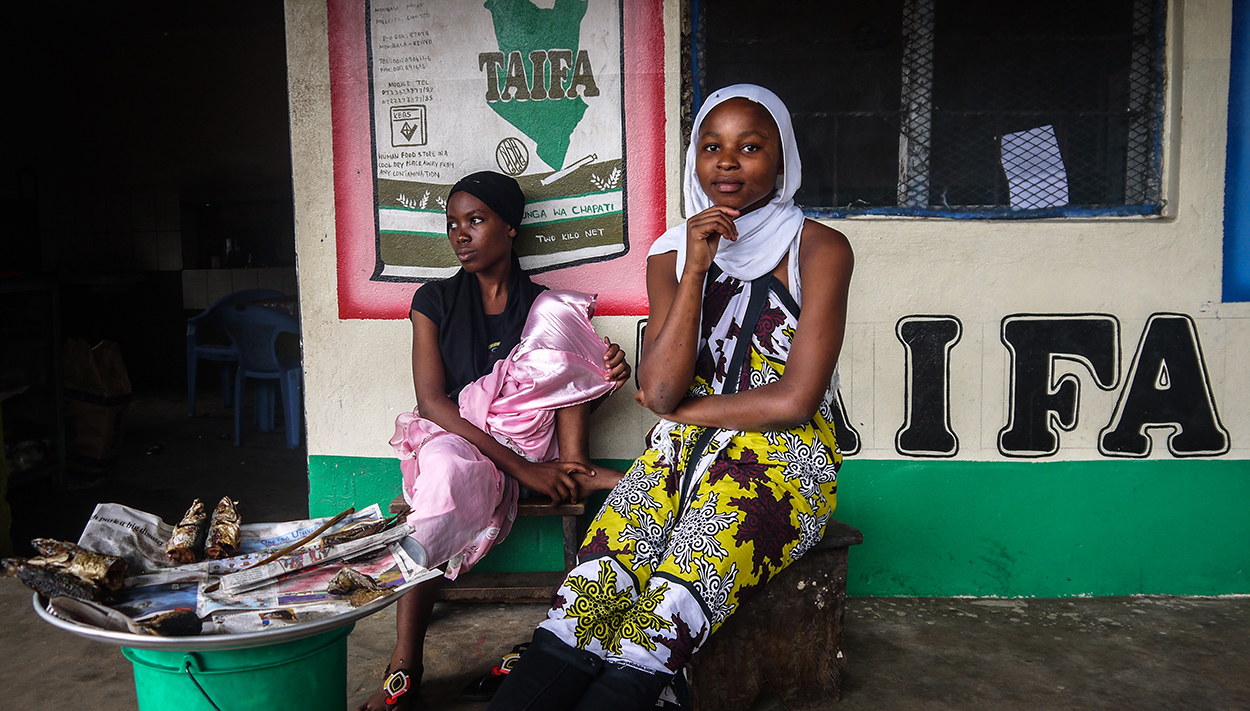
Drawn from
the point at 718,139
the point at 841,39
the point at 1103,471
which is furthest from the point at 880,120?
the point at 1103,471

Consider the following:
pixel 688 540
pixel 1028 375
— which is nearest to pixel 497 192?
pixel 688 540

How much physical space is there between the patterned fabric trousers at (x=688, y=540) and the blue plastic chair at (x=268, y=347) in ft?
12.6

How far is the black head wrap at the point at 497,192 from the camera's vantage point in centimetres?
262

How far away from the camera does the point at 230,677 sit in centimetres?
156

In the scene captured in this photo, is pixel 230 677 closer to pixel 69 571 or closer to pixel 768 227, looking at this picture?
pixel 69 571

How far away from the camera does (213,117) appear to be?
27.5 ft

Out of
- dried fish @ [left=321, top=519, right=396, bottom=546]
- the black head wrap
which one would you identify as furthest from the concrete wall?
dried fish @ [left=321, top=519, right=396, bottom=546]

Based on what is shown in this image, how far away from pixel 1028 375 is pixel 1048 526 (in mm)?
563

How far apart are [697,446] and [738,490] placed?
207 mm

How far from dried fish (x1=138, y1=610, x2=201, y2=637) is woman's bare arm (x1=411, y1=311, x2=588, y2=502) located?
42.2 inches

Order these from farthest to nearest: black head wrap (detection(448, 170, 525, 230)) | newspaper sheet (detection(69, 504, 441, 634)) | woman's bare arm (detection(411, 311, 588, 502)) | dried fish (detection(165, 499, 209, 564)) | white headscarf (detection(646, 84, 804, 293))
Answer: black head wrap (detection(448, 170, 525, 230)) → woman's bare arm (detection(411, 311, 588, 502)) → white headscarf (detection(646, 84, 804, 293)) → dried fish (detection(165, 499, 209, 564)) → newspaper sheet (detection(69, 504, 441, 634))

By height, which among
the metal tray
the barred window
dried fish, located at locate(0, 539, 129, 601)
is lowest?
the metal tray

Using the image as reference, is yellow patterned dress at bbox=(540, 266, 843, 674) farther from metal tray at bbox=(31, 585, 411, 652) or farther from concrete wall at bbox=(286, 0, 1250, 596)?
concrete wall at bbox=(286, 0, 1250, 596)

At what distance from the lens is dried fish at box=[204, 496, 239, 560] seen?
173 cm
